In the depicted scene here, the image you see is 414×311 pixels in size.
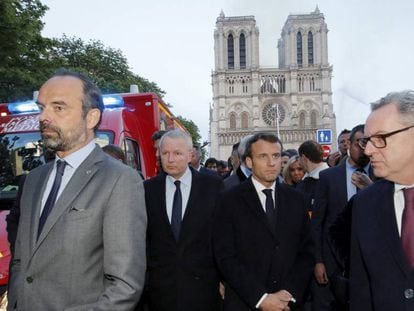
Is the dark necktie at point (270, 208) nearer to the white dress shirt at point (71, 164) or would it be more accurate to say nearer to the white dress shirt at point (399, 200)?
the white dress shirt at point (399, 200)

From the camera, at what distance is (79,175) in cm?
256

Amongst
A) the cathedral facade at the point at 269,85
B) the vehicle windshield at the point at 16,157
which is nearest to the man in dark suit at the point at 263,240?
the vehicle windshield at the point at 16,157

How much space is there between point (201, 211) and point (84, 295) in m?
2.03

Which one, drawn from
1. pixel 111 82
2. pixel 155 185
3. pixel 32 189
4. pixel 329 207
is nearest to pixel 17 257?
pixel 32 189

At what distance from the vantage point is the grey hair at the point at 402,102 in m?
2.43

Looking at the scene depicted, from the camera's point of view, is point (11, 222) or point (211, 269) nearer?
point (11, 222)

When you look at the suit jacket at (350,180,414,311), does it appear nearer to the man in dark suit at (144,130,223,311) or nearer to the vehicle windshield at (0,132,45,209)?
the man in dark suit at (144,130,223,311)

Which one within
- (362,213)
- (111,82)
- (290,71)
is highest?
(290,71)

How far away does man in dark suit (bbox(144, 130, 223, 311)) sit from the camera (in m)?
4.21

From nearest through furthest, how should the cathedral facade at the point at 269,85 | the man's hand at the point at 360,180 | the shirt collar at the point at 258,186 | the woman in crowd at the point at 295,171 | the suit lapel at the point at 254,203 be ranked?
the suit lapel at the point at 254,203, the shirt collar at the point at 258,186, the man's hand at the point at 360,180, the woman in crowd at the point at 295,171, the cathedral facade at the point at 269,85

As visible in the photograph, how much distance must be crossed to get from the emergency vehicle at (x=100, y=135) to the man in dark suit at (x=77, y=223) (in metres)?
2.61

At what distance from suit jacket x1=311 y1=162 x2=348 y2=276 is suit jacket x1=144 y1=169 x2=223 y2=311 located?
4.18 ft

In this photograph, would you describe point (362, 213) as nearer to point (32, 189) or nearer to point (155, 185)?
point (32, 189)

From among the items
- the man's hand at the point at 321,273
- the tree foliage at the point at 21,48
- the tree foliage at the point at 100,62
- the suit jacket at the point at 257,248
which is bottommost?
the man's hand at the point at 321,273
